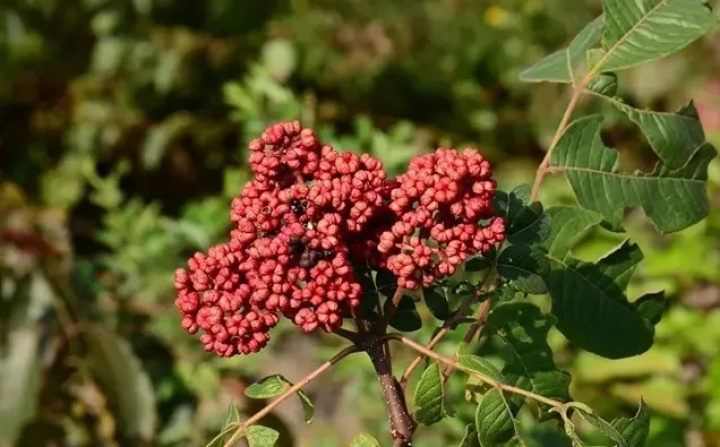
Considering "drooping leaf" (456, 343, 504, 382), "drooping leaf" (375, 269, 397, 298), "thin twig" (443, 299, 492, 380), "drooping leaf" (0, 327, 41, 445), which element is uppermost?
"drooping leaf" (0, 327, 41, 445)

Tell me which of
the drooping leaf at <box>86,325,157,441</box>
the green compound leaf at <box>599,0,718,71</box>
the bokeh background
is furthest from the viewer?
the bokeh background

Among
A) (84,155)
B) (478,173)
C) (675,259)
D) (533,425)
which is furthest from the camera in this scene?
(84,155)

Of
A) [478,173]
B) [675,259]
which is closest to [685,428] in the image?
[675,259]

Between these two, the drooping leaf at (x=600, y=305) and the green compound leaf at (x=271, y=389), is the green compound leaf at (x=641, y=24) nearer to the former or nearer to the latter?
the drooping leaf at (x=600, y=305)

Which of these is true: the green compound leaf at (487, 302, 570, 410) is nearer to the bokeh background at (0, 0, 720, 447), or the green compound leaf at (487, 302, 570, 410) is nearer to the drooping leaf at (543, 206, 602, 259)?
the drooping leaf at (543, 206, 602, 259)

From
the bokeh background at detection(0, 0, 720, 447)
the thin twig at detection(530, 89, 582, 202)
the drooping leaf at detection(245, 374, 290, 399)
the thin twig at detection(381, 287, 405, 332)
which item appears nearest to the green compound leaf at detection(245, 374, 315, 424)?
the drooping leaf at detection(245, 374, 290, 399)

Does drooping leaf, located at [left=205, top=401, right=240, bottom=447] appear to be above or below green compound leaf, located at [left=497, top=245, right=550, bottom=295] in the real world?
above

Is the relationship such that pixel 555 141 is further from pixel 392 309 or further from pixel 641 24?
pixel 392 309

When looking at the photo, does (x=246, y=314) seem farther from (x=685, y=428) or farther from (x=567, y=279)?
(x=685, y=428)
